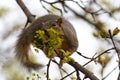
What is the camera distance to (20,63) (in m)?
2.29

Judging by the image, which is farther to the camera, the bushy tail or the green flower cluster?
the bushy tail

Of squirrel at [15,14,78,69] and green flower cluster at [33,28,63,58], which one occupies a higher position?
green flower cluster at [33,28,63,58]

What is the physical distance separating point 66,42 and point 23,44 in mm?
329

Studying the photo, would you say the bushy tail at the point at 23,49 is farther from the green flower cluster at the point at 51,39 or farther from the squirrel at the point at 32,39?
the green flower cluster at the point at 51,39

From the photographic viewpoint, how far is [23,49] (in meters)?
2.31

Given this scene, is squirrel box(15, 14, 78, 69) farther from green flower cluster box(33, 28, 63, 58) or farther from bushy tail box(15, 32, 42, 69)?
green flower cluster box(33, 28, 63, 58)

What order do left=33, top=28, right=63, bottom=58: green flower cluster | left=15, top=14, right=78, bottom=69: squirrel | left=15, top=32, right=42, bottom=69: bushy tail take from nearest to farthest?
left=33, top=28, right=63, bottom=58: green flower cluster → left=15, top=14, right=78, bottom=69: squirrel → left=15, top=32, right=42, bottom=69: bushy tail

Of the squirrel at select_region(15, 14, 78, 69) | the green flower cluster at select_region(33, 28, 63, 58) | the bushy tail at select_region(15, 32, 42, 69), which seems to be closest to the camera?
the green flower cluster at select_region(33, 28, 63, 58)

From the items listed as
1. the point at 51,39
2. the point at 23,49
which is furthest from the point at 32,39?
the point at 51,39

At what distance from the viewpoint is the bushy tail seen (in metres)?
2.26

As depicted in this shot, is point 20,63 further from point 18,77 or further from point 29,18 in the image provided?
point 18,77

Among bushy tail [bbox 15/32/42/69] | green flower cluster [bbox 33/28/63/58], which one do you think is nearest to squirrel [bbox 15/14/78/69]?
bushy tail [bbox 15/32/42/69]

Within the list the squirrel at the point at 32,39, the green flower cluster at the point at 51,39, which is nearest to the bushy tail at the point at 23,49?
the squirrel at the point at 32,39

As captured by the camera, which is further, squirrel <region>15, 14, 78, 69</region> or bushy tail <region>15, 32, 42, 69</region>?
bushy tail <region>15, 32, 42, 69</region>
